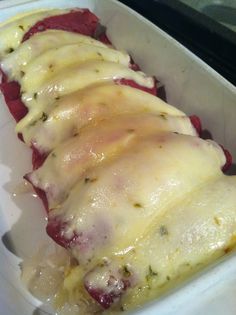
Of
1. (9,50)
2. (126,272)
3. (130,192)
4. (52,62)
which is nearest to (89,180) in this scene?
(130,192)

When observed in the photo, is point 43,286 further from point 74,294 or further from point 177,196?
point 177,196

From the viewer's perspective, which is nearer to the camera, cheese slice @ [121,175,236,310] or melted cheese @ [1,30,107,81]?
cheese slice @ [121,175,236,310]

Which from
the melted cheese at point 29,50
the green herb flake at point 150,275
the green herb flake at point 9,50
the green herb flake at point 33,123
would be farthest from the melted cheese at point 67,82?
the green herb flake at point 150,275

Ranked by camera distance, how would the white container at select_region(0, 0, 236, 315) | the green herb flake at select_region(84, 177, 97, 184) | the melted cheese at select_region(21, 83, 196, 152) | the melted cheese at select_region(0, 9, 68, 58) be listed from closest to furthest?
the white container at select_region(0, 0, 236, 315)
the green herb flake at select_region(84, 177, 97, 184)
the melted cheese at select_region(21, 83, 196, 152)
the melted cheese at select_region(0, 9, 68, 58)

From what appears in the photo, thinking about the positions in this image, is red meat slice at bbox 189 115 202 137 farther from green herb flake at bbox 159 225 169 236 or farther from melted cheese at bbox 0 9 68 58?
melted cheese at bbox 0 9 68 58

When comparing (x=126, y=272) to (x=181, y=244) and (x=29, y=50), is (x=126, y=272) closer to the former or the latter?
Answer: (x=181, y=244)

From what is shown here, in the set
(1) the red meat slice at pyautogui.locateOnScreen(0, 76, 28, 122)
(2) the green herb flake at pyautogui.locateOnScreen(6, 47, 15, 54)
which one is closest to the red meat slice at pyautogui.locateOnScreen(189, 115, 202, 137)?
(1) the red meat slice at pyautogui.locateOnScreen(0, 76, 28, 122)

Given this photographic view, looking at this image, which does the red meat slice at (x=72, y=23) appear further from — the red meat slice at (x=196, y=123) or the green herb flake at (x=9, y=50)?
the red meat slice at (x=196, y=123)
